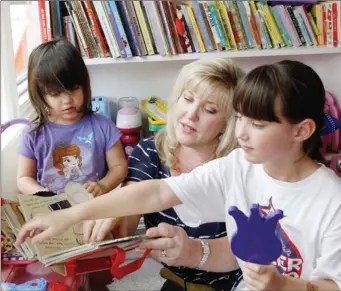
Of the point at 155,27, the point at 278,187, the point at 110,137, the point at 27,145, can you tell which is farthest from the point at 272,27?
the point at 278,187

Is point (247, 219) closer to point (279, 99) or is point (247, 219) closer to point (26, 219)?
point (279, 99)

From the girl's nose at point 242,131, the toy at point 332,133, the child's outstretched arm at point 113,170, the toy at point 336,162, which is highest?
the girl's nose at point 242,131

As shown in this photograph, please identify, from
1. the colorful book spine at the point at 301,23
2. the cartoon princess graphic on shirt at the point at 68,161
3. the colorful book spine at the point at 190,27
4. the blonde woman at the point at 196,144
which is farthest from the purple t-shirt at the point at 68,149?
the colorful book spine at the point at 301,23

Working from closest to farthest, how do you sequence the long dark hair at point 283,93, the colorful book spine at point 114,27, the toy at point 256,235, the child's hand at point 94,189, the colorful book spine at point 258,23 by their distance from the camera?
the toy at point 256,235, the long dark hair at point 283,93, the child's hand at point 94,189, the colorful book spine at point 114,27, the colorful book spine at point 258,23

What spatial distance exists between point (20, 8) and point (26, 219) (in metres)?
1.39

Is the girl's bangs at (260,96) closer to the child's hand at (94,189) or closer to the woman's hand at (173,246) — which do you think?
the woman's hand at (173,246)

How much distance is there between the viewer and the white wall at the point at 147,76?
90.6 inches

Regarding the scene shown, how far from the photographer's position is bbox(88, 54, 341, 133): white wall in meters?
2.30

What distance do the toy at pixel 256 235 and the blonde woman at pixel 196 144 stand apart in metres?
0.35

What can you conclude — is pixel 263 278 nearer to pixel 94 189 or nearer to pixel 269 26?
pixel 94 189

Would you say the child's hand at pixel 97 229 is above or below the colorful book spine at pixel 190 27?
below

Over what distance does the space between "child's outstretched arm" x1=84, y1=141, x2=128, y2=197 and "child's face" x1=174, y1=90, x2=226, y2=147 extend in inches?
13.1

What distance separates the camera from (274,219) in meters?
0.78

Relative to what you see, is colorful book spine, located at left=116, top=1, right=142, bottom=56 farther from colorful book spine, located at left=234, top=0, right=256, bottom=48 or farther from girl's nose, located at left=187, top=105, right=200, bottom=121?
→ girl's nose, located at left=187, top=105, right=200, bottom=121
